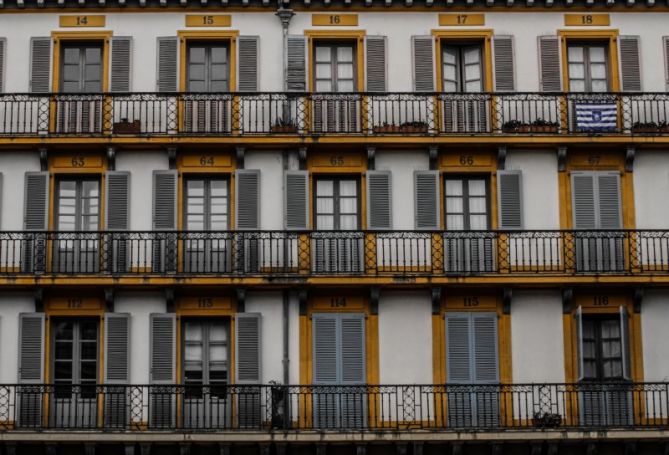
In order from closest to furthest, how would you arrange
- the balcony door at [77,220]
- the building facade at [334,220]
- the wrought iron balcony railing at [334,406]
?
the wrought iron balcony railing at [334,406] < the building facade at [334,220] < the balcony door at [77,220]

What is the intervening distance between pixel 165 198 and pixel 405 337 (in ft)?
22.9

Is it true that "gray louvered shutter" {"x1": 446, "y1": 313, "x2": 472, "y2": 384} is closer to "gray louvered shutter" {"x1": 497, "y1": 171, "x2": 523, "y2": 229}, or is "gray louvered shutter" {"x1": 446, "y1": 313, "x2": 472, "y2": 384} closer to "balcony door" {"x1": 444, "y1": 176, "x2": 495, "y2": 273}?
"balcony door" {"x1": 444, "y1": 176, "x2": 495, "y2": 273}

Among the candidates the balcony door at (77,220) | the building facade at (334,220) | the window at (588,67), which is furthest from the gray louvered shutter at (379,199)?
the balcony door at (77,220)

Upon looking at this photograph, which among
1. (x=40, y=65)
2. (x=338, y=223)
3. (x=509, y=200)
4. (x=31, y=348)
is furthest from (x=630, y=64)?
(x=31, y=348)

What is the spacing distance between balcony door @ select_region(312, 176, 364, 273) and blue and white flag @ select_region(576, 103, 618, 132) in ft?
19.3

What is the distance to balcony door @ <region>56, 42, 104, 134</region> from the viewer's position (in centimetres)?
4225

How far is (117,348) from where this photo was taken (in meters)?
41.3

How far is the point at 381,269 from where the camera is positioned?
136 ft

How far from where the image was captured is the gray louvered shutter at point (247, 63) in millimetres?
42781

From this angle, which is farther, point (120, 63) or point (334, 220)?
point (120, 63)

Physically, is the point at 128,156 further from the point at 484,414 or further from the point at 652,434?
the point at 652,434

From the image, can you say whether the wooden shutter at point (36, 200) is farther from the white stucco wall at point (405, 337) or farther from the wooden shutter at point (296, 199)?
the white stucco wall at point (405, 337)

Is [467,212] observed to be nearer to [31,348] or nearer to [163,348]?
[163,348]

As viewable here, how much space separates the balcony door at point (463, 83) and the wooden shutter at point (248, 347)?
23.2 feet
